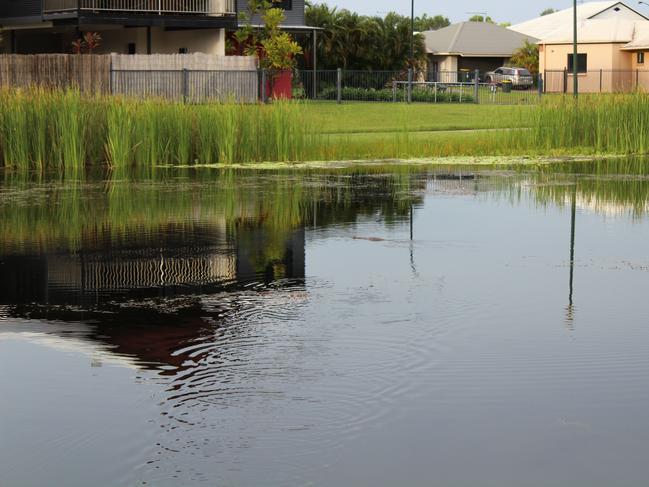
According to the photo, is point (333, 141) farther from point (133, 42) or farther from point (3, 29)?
point (3, 29)

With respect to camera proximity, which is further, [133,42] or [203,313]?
[133,42]

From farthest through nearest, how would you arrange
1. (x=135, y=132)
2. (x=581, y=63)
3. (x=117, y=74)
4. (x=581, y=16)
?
(x=581, y=16) < (x=581, y=63) < (x=117, y=74) < (x=135, y=132)

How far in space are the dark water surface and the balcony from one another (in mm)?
29534

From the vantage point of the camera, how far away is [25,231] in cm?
1576

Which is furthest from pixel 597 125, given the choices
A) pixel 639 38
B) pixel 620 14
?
pixel 620 14

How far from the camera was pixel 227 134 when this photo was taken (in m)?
26.0

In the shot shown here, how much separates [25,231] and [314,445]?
938cm

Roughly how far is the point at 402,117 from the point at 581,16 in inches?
2227

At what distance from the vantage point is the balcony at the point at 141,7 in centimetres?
4625

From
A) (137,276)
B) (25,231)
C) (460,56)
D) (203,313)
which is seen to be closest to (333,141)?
Answer: (25,231)

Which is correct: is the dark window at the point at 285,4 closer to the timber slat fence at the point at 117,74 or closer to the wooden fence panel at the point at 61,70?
the timber slat fence at the point at 117,74

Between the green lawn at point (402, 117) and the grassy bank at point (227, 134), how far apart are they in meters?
1.89

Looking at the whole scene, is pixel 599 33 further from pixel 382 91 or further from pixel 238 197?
pixel 238 197

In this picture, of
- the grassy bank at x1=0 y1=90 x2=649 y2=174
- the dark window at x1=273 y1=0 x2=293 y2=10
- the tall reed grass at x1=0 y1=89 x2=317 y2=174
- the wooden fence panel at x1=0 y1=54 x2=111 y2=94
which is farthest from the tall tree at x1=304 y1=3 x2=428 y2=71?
the tall reed grass at x1=0 y1=89 x2=317 y2=174
